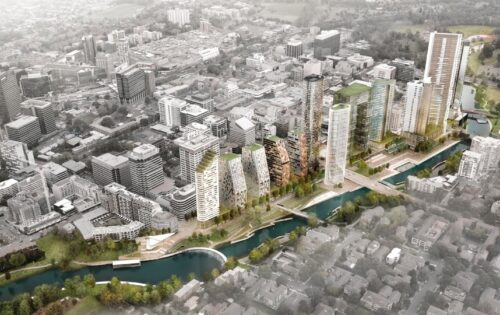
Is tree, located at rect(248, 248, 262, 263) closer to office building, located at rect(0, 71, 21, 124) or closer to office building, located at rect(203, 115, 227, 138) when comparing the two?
office building, located at rect(203, 115, 227, 138)

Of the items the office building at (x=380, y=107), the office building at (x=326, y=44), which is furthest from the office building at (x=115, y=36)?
the office building at (x=380, y=107)

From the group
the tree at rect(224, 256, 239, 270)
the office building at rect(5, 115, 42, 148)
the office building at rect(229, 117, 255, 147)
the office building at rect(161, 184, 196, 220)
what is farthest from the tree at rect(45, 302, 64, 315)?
the office building at rect(5, 115, 42, 148)

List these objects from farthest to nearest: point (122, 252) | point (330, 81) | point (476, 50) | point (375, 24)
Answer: point (375, 24), point (476, 50), point (330, 81), point (122, 252)

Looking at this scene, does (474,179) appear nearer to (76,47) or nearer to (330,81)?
(330,81)

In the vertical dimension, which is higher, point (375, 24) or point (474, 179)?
point (375, 24)

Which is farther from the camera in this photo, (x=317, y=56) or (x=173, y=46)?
(x=173, y=46)

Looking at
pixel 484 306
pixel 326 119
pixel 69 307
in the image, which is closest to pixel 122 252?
pixel 69 307
